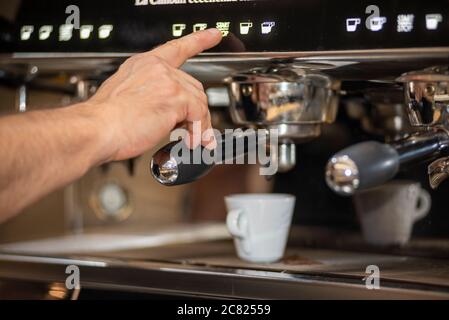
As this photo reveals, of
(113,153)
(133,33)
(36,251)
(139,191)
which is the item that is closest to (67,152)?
(113,153)

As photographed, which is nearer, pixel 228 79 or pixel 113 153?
pixel 113 153

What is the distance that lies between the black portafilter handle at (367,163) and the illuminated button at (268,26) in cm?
15

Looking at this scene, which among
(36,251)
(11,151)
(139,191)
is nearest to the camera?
(11,151)

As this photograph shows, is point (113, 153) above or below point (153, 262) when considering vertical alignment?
above

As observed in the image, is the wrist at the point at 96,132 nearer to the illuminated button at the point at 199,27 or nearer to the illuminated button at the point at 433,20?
the illuminated button at the point at 199,27

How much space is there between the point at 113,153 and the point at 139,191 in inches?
19.3

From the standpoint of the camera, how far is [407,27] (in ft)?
1.74

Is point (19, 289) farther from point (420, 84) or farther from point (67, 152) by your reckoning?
point (420, 84)

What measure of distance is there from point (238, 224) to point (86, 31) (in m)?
0.27

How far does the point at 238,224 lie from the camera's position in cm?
71

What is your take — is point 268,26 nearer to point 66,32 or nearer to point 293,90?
point 293,90

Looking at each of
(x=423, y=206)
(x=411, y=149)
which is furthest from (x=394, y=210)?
(x=411, y=149)

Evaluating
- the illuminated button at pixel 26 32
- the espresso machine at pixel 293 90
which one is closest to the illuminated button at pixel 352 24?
the espresso machine at pixel 293 90
